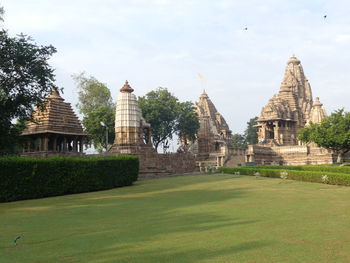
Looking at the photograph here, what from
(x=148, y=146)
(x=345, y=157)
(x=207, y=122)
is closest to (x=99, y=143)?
(x=207, y=122)

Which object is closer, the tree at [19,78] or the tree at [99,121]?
the tree at [19,78]

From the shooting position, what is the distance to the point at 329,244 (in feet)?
25.2

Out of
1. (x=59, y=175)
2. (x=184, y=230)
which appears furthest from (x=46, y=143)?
(x=184, y=230)

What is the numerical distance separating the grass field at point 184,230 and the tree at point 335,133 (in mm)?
27214

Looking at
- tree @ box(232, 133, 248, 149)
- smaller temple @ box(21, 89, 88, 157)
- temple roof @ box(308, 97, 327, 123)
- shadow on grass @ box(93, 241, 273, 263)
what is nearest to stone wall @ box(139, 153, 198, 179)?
smaller temple @ box(21, 89, 88, 157)

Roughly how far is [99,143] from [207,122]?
1868 cm

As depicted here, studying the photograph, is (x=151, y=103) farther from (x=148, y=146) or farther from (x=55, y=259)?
(x=55, y=259)

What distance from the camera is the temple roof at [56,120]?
37.7 meters

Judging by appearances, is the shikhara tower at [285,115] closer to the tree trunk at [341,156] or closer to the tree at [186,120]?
the tree at [186,120]

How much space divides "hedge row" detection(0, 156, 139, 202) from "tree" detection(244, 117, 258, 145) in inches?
2817

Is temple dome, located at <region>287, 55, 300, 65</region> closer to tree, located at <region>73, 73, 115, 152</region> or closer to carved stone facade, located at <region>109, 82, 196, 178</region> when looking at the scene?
tree, located at <region>73, 73, 115, 152</region>

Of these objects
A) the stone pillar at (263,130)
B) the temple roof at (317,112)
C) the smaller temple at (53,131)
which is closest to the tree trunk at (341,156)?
the temple roof at (317,112)

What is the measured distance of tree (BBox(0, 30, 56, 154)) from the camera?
2141 centimetres

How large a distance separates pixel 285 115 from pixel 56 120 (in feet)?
141
